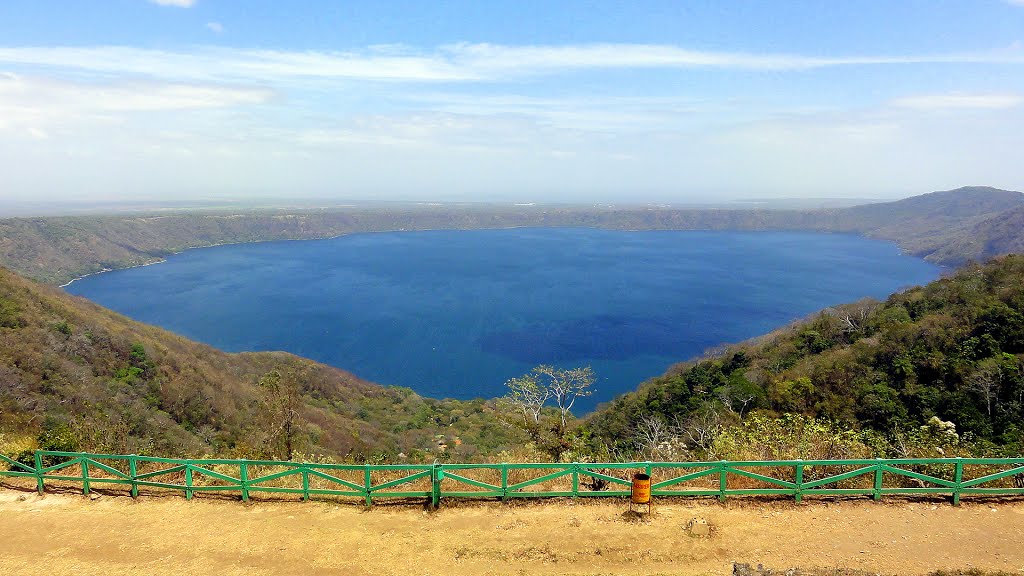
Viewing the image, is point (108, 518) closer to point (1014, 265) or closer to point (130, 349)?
point (130, 349)

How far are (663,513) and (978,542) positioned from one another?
4720 mm

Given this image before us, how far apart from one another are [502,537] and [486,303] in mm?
98276

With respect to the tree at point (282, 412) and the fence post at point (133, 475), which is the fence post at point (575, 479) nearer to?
the fence post at point (133, 475)

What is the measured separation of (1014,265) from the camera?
1478 inches

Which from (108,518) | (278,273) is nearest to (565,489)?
(108,518)

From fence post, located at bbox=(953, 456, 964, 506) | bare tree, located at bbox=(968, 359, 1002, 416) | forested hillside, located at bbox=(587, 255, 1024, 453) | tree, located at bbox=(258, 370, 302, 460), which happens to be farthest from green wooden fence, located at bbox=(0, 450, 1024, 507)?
bare tree, located at bbox=(968, 359, 1002, 416)

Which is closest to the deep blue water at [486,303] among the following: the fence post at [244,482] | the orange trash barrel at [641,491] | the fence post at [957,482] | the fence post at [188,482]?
the fence post at [957,482]

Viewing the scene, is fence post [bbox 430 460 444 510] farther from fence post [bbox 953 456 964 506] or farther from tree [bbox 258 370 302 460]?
tree [bbox 258 370 302 460]

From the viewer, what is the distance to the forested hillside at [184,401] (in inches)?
901

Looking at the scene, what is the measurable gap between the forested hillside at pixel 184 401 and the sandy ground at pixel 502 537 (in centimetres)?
507

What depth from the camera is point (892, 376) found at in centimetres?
2862

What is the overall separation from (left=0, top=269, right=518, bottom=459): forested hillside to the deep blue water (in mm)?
17782

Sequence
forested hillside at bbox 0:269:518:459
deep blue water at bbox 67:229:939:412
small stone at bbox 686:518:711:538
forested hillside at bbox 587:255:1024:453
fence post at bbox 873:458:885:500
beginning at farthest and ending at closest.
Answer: deep blue water at bbox 67:229:939:412 < forested hillside at bbox 587:255:1024:453 < forested hillside at bbox 0:269:518:459 < fence post at bbox 873:458:885:500 < small stone at bbox 686:518:711:538

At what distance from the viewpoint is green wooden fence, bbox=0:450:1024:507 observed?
9.40 m
